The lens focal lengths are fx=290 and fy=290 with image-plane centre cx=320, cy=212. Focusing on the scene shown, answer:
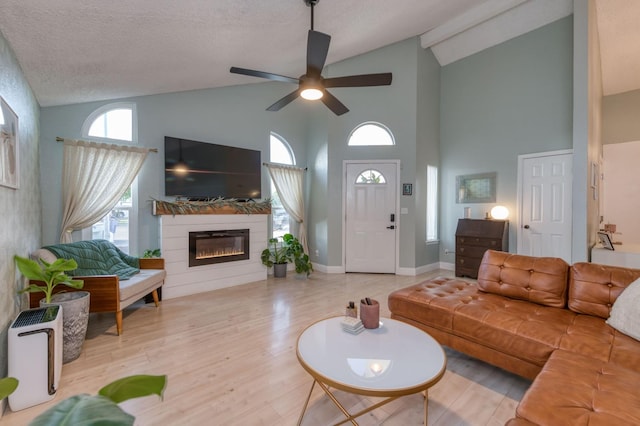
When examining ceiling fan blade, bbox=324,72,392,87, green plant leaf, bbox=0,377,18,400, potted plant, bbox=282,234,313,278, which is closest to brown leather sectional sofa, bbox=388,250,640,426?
green plant leaf, bbox=0,377,18,400

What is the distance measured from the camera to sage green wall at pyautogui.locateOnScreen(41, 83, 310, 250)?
3.33 meters

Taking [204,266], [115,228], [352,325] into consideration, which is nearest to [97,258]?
[115,228]

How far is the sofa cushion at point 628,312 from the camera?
1688mm

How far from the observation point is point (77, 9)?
1.92 m

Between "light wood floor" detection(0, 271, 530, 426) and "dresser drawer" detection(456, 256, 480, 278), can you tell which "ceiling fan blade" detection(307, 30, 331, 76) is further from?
"dresser drawer" detection(456, 256, 480, 278)

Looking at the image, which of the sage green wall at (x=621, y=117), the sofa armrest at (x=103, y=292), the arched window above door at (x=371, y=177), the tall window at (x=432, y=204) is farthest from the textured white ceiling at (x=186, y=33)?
the sage green wall at (x=621, y=117)

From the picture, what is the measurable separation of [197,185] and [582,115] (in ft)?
16.9

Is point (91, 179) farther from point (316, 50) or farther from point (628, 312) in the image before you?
point (628, 312)

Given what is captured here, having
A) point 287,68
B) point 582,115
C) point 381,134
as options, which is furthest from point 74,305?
point 582,115

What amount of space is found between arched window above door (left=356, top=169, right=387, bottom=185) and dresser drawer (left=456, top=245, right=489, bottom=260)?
1726mm

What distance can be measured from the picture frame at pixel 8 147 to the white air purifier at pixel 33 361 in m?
0.94

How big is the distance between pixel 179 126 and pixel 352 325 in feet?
12.3

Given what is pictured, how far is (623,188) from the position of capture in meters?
5.53

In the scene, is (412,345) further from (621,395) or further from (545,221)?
(545,221)
